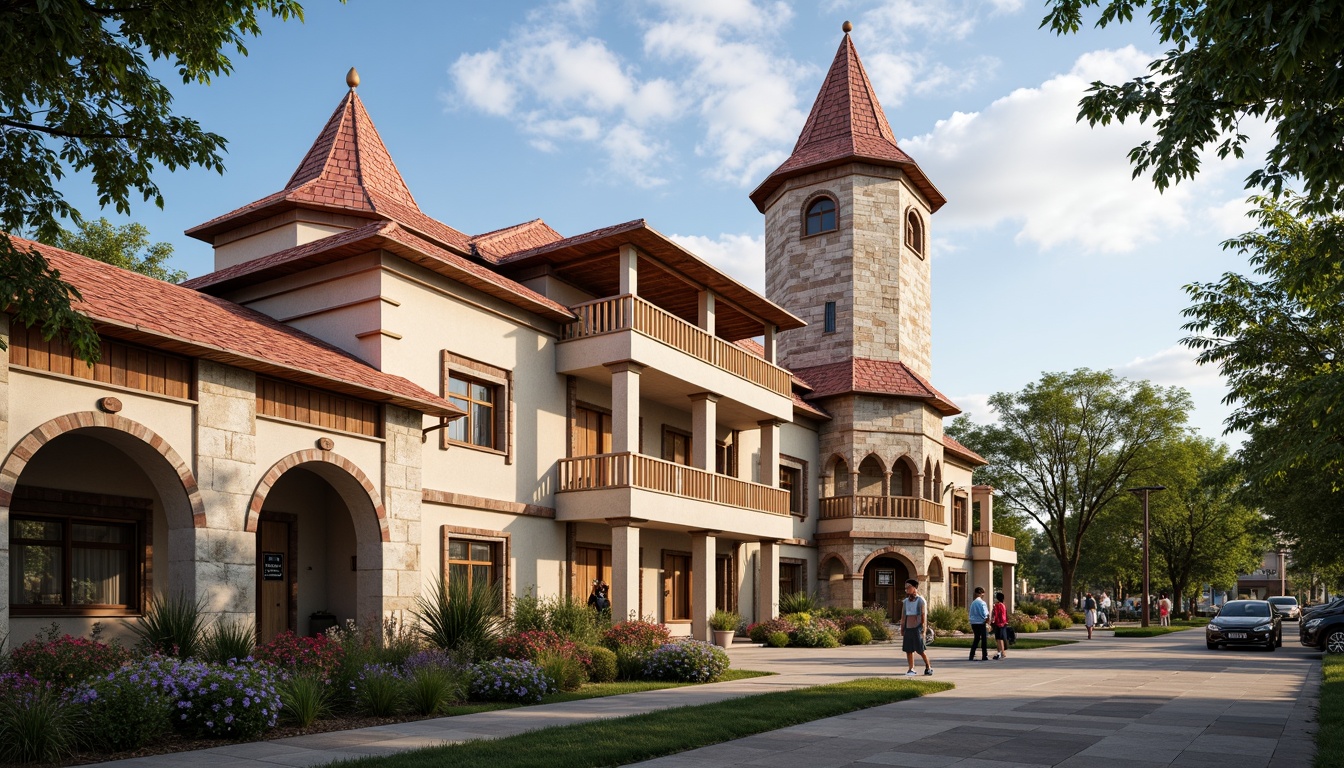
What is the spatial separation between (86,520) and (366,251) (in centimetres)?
673

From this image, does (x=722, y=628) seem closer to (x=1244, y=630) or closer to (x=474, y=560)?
(x=474, y=560)

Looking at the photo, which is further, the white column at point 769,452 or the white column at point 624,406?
the white column at point 769,452

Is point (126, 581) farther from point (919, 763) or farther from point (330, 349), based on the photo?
point (919, 763)

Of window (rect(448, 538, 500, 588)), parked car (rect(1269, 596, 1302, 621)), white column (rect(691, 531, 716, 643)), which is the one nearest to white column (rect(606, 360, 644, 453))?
window (rect(448, 538, 500, 588))

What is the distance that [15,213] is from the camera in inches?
412

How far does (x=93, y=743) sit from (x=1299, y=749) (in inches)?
460

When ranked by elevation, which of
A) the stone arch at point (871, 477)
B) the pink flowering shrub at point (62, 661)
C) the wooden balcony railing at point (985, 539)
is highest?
the stone arch at point (871, 477)

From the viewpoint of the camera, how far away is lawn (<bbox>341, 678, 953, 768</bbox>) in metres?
9.34

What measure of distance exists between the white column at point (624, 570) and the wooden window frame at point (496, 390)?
9.72 ft

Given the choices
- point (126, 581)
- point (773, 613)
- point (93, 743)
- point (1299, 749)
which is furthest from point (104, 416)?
point (773, 613)

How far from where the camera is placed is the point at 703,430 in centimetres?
2694

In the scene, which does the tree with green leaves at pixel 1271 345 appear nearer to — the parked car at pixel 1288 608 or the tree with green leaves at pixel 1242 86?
the tree with green leaves at pixel 1242 86

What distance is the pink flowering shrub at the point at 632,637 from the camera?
18531 mm

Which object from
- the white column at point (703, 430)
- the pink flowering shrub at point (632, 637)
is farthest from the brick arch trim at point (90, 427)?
the white column at point (703, 430)
